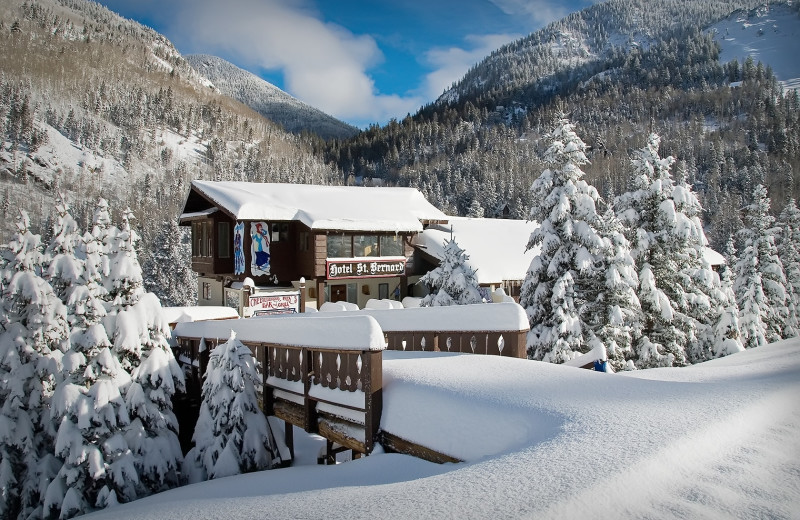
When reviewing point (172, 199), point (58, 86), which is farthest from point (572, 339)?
point (58, 86)

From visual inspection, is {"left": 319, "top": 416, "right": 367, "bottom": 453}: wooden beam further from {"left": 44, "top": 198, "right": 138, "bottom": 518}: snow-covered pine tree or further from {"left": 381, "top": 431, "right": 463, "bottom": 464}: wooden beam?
{"left": 44, "top": 198, "right": 138, "bottom": 518}: snow-covered pine tree

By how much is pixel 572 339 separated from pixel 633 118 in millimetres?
189959

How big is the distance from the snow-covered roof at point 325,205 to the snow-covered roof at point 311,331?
543 inches

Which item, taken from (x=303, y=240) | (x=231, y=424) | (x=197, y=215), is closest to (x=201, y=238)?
(x=197, y=215)

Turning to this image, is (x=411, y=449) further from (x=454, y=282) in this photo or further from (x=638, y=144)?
(x=638, y=144)

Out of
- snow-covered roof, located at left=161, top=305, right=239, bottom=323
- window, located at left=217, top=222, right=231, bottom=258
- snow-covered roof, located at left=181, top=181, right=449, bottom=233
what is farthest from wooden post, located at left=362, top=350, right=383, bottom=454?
window, located at left=217, top=222, right=231, bottom=258

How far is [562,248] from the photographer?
1719 centimetres

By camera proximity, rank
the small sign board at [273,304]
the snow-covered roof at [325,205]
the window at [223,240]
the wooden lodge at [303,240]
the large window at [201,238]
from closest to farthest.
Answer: the small sign board at [273,304], the snow-covered roof at [325,205], the wooden lodge at [303,240], the window at [223,240], the large window at [201,238]

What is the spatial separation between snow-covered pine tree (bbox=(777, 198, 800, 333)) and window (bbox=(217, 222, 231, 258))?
33106 millimetres

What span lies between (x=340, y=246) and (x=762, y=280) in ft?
79.8

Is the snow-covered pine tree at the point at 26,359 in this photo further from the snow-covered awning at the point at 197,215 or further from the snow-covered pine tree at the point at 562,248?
the snow-covered awning at the point at 197,215

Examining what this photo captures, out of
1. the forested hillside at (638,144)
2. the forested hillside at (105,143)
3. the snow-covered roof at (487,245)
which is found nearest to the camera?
the snow-covered roof at (487,245)

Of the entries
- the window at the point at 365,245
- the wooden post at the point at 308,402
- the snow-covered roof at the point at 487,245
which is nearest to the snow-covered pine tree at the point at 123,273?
the wooden post at the point at 308,402

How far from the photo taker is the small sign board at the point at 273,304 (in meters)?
14.1
